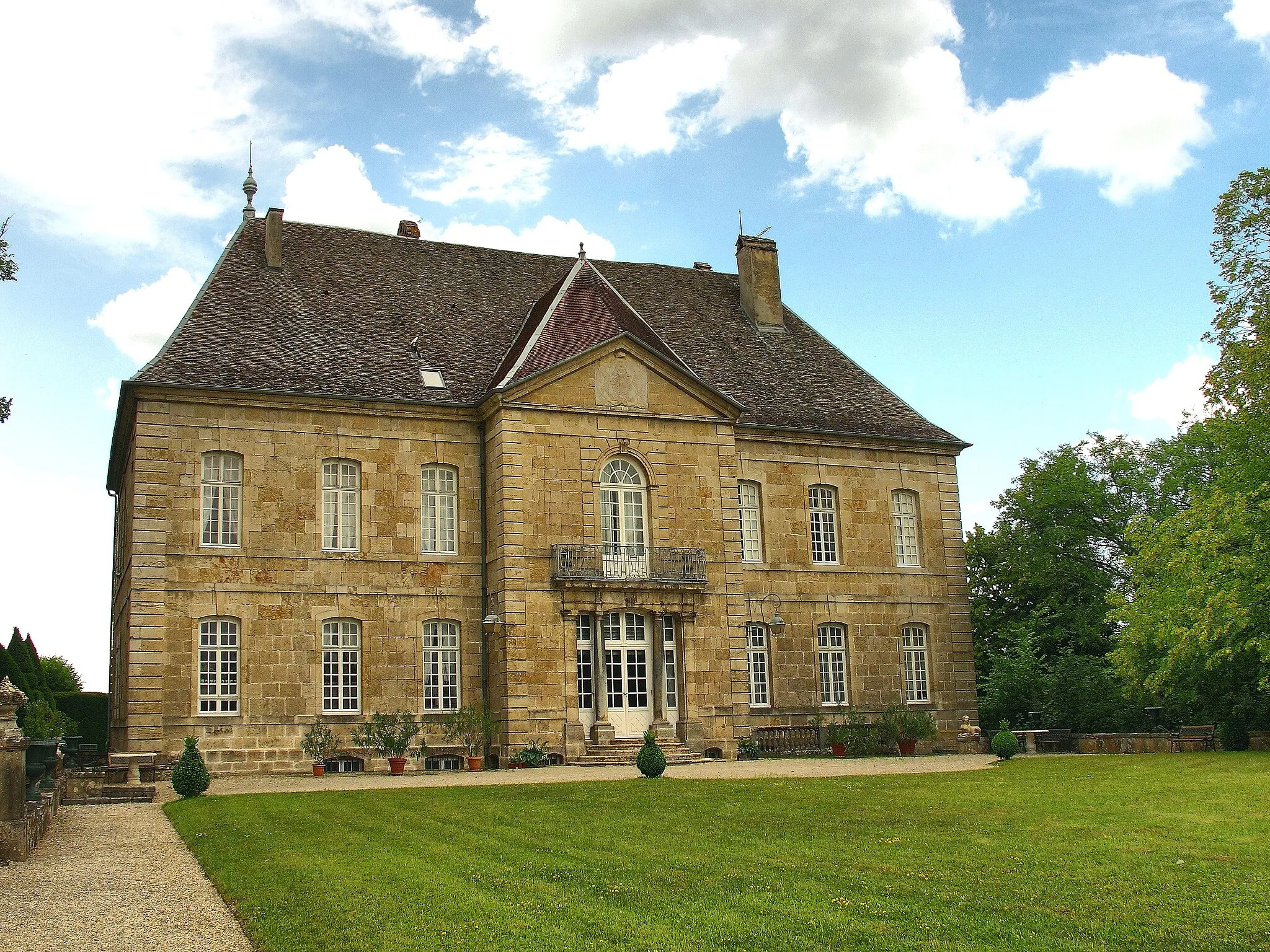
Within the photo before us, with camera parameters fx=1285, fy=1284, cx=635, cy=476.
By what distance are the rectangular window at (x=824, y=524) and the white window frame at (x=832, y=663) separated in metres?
1.61

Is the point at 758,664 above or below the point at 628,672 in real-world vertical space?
above

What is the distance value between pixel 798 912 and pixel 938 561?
2296cm

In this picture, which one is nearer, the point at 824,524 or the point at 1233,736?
the point at 1233,736

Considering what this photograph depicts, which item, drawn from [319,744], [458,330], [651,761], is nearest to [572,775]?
[651,761]

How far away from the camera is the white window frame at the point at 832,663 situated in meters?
29.1

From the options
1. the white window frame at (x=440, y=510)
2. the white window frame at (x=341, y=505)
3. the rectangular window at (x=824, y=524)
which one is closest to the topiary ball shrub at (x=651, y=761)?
the white window frame at (x=440, y=510)

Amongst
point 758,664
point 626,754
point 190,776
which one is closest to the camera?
point 190,776

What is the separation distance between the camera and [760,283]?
108ft

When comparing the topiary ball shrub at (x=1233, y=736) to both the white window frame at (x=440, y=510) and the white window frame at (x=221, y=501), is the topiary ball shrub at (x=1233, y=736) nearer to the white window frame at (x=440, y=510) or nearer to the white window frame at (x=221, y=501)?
the white window frame at (x=440, y=510)

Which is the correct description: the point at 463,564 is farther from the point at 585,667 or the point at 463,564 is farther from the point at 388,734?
the point at 388,734

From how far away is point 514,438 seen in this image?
1006 inches

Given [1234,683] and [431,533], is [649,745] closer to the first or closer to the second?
[431,533]

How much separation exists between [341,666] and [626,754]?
228 inches

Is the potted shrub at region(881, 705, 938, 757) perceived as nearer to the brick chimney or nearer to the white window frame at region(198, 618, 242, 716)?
the brick chimney
